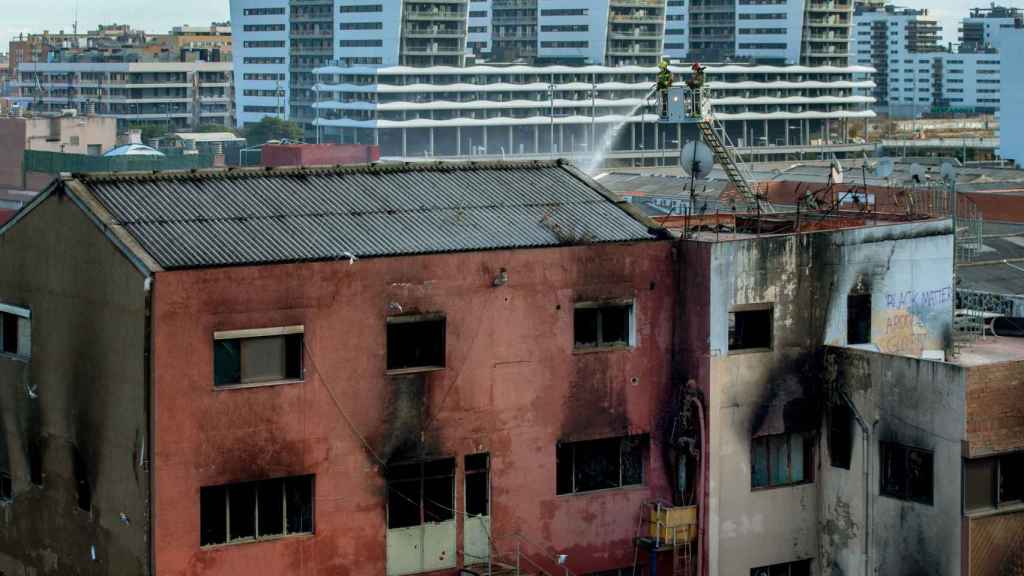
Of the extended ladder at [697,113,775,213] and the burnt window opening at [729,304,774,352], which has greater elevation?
the extended ladder at [697,113,775,213]

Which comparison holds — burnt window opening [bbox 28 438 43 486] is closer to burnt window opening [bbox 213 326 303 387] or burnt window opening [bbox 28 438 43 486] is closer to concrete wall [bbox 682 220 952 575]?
burnt window opening [bbox 213 326 303 387]

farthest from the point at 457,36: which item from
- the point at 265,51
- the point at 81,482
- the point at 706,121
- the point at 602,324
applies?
the point at 81,482

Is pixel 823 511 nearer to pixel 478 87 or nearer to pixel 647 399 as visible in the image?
pixel 647 399

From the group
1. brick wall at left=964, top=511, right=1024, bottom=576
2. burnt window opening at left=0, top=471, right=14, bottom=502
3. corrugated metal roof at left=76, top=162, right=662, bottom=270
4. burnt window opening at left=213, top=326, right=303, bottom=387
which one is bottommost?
brick wall at left=964, top=511, right=1024, bottom=576

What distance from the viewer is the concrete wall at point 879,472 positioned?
21750 mm

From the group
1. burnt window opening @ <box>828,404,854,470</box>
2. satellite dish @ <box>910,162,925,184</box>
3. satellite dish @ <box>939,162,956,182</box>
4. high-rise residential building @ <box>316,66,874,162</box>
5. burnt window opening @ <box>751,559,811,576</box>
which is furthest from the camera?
high-rise residential building @ <box>316,66,874,162</box>

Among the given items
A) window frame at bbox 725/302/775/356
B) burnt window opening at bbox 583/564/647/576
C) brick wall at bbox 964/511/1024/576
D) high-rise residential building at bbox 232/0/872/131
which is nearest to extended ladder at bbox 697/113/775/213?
window frame at bbox 725/302/775/356

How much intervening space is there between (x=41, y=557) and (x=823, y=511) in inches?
413

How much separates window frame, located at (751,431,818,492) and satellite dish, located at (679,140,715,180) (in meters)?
5.67

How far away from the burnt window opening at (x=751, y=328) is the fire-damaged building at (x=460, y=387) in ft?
0.14

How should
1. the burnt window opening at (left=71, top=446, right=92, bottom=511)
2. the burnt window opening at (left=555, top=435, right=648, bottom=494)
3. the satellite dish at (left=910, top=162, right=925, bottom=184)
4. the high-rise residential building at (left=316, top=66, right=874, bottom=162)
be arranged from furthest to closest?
1. the high-rise residential building at (left=316, top=66, right=874, bottom=162)
2. the satellite dish at (left=910, top=162, right=925, bottom=184)
3. the burnt window opening at (left=555, top=435, right=648, bottom=494)
4. the burnt window opening at (left=71, top=446, right=92, bottom=511)

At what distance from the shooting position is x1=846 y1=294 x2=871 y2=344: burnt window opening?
23797 millimetres

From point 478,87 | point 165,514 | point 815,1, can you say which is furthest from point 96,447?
point 815,1

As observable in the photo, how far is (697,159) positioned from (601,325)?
6145 mm
